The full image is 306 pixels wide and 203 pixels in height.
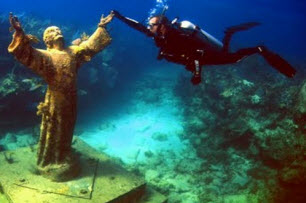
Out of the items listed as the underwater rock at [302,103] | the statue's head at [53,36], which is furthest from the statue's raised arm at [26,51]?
the underwater rock at [302,103]

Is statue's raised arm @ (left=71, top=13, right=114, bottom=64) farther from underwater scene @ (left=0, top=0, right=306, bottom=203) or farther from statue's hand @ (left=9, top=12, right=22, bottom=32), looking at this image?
statue's hand @ (left=9, top=12, right=22, bottom=32)

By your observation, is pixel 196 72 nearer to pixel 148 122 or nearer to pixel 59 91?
pixel 59 91

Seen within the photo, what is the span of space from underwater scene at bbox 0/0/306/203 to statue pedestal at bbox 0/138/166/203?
21mm

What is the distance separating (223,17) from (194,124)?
126 meters

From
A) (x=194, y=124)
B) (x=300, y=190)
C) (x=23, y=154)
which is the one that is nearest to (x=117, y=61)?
(x=194, y=124)

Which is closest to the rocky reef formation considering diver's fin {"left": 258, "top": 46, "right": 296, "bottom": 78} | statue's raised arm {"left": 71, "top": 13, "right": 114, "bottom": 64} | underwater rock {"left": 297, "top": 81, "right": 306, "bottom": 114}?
underwater rock {"left": 297, "top": 81, "right": 306, "bottom": 114}

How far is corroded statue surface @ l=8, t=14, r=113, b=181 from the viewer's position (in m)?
4.96

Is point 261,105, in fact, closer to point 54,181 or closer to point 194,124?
point 194,124

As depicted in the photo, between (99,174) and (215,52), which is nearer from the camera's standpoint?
(215,52)

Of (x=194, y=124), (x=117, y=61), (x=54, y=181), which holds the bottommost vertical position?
(x=54, y=181)

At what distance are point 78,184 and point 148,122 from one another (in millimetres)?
7612

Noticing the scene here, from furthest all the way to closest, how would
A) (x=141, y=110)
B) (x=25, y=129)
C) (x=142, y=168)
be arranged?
(x=141, y=110) → (x=25, y=129) → (x=142, y=168)

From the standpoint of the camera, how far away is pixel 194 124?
39.9 feet

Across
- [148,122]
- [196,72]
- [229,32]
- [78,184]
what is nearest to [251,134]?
[148,122]
